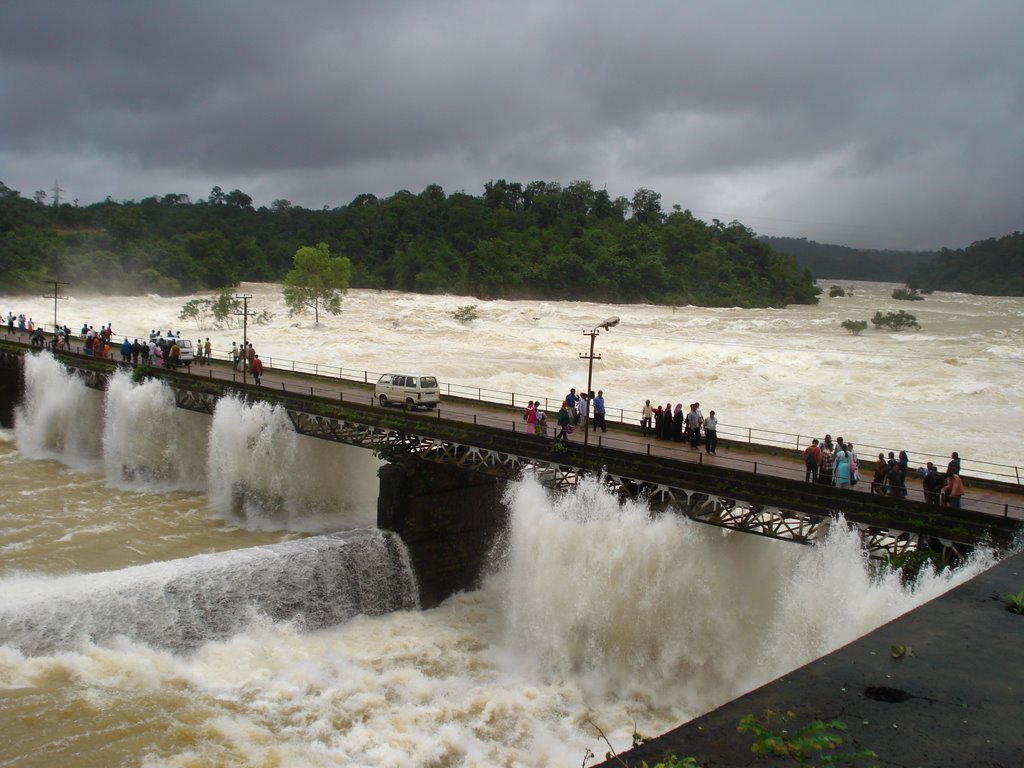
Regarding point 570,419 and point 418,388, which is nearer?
point 570,419

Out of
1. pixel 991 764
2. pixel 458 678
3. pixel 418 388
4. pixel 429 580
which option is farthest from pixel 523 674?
pixel 991 764

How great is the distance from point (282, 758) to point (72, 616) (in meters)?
5.45

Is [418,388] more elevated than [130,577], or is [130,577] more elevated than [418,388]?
[418,388]

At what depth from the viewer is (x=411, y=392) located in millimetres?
25375

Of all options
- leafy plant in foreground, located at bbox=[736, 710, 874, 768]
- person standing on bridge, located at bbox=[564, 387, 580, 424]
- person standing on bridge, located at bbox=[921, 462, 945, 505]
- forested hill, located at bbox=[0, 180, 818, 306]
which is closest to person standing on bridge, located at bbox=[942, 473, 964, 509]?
person standing on bridge, located at bbox=[921, 462, 945, 505]

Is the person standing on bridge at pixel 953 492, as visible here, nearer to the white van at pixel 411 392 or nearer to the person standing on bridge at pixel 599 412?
the person standing on bridge at pixel 599 412

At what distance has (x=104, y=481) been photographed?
2945 centimetres

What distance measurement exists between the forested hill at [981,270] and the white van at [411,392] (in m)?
125

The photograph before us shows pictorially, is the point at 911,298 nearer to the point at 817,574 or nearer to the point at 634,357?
the point at 634,357

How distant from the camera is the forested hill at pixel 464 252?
99.6 m

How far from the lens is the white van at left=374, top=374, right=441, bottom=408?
25.4 metres

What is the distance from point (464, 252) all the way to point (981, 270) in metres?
86.9

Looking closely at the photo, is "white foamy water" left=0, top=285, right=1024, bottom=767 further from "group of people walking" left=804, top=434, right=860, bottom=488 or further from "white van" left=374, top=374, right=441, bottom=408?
"white van" left=374, top=374, right=441, bottom=408

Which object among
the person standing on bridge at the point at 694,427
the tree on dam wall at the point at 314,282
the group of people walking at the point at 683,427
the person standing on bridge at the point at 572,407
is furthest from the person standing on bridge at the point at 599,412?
the tree on dam wall at the point at 314,282
